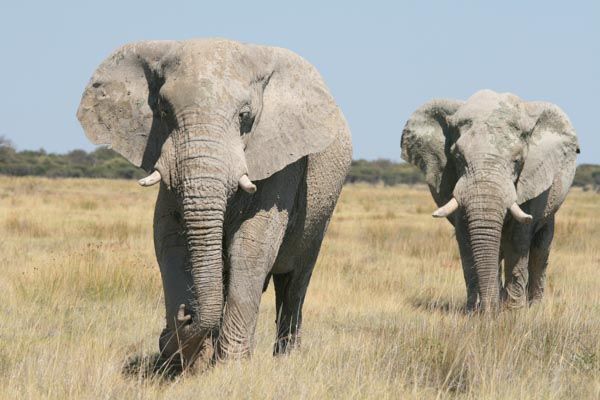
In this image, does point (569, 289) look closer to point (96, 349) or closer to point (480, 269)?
point (480, 269)

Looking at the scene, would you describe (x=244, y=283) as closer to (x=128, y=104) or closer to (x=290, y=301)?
(x=128, y=104)

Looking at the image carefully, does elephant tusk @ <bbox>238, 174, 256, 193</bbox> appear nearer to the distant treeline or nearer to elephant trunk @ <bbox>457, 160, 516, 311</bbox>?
elephant trunk @ <bbox>457, 160, 516, 311</bbox>

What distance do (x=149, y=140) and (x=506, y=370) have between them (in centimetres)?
241

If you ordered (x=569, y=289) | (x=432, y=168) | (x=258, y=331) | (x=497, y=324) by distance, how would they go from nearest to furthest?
(x=497, y=324) < (x=258, y=331) < (x=432, y=168) < (x=569, y=289)

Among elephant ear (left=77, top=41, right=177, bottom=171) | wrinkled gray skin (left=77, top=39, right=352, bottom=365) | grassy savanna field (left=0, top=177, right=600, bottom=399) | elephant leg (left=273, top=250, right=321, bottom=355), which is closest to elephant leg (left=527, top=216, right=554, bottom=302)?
grassy savanna field (left=0, top=177, right=600, bottom=399)

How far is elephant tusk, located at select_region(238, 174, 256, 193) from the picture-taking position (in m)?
5.51

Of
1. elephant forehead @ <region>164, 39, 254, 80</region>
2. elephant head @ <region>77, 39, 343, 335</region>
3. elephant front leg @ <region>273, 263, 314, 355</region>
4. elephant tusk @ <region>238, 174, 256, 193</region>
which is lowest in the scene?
elephant front leg @ <region>273, 263, 314, 355</region>

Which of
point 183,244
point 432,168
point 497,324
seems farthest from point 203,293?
point 432,168

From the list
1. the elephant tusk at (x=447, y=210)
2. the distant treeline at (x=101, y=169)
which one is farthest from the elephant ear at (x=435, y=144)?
the distant treeline at (x=101, y=169)

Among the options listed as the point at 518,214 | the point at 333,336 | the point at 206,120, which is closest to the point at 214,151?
the point at 206,120

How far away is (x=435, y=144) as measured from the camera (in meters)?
10.7

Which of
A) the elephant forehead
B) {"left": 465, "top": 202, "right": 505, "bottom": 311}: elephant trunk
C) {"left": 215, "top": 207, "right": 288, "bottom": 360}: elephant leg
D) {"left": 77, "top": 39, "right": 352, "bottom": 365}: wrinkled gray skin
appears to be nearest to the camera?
{"left": 77, "top": 39, "right": 352, "bottom": 365}: wrinkled gray skin

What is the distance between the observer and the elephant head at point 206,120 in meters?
5.45

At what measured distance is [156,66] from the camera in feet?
20.2
